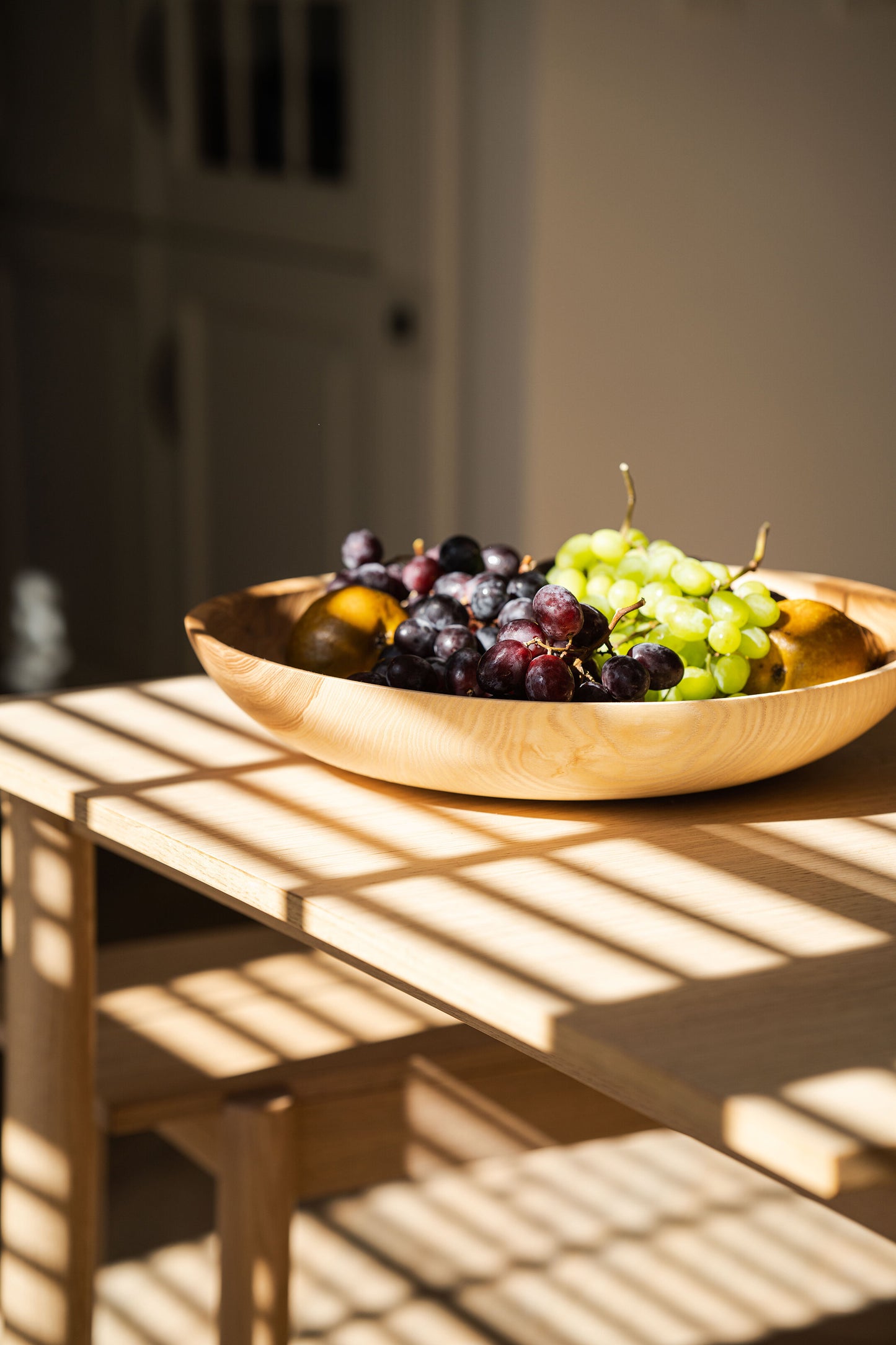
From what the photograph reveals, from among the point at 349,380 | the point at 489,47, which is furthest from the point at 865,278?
the point at 349,380

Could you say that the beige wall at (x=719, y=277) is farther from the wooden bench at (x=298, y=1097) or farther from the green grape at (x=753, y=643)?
the green grape at (x=753, y=643)

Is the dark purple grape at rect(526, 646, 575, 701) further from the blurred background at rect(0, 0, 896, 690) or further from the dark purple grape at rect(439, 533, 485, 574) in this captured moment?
the blurred background at rect(0, 0, 896, 690)

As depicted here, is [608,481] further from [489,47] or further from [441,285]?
[489,47]

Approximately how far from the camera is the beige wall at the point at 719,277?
2354 millimetres

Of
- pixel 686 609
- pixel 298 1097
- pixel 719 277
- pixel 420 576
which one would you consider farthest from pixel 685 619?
pixel 719 277

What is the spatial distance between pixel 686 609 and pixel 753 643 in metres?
0.04

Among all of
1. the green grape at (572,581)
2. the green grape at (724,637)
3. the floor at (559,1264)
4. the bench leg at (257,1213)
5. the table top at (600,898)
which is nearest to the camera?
the table top at (600,898)

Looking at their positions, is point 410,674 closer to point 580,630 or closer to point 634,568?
point 580,630

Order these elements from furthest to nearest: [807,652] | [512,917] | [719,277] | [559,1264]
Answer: [719,277], [559,1264], [807,652], [512,917]

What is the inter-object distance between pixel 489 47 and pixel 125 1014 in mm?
1850

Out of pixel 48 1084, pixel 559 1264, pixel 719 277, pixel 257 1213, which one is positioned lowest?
pixel 559 1264

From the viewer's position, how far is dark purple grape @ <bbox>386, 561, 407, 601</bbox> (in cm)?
101

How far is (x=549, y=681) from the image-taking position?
31.2 inches

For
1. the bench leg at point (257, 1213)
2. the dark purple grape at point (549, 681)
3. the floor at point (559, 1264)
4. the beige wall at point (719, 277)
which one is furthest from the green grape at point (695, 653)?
the beige wall at point (719, 277)
